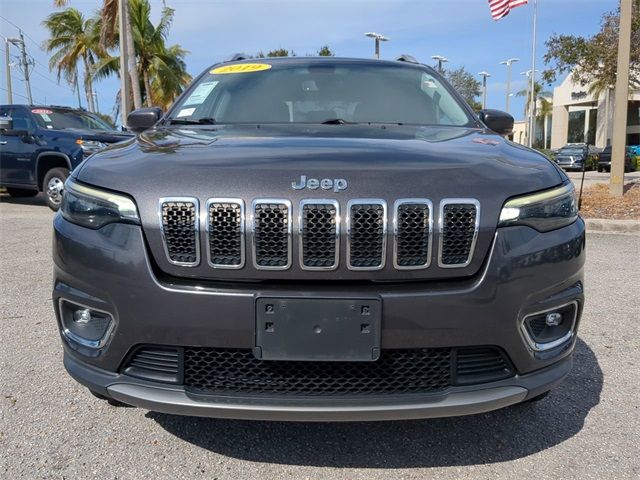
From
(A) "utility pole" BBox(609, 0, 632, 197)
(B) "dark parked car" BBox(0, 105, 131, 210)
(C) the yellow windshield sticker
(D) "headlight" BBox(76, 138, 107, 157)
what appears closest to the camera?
(C) the yellow windshield sticker

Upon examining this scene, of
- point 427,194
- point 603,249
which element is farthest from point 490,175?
point 603,249

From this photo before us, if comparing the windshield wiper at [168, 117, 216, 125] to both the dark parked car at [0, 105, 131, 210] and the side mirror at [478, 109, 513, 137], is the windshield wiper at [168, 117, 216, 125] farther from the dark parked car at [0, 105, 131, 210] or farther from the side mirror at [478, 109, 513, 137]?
the dark parked car at [0, 105, 131, 210]

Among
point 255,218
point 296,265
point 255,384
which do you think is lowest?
point 255,384

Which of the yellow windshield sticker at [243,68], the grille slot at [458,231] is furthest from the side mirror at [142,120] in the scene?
the grille slot at [458,231]

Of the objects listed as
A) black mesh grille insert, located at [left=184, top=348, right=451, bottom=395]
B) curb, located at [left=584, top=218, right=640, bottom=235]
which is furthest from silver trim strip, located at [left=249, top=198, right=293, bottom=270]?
curb, located at [left=584, top=218, right=640, bottom=235]

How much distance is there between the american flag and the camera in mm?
13617

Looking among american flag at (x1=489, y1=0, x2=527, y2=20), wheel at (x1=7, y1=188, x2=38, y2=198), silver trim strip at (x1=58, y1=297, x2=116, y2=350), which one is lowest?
wheel at (x1=7, y1=188, x2=38, y2=198)

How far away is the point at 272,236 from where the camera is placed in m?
1.90

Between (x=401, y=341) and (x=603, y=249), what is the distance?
19.2ft

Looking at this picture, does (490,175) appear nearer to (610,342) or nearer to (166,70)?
(610,342)

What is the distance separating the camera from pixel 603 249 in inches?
272

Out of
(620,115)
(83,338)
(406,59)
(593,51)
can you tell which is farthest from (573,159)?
(83,338)

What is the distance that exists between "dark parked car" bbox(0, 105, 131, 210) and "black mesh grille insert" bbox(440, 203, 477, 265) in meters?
8.38

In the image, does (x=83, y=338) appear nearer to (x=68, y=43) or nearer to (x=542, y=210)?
→ (x=542, y=210)
